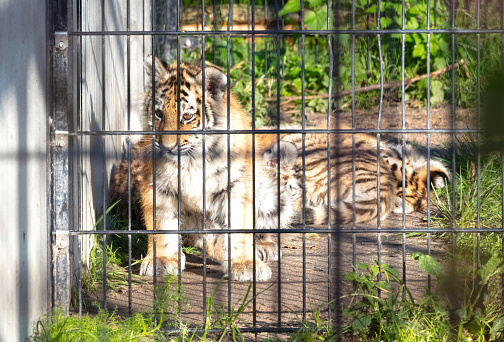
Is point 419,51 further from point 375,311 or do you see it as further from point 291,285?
point 375,311

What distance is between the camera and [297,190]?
192 inches

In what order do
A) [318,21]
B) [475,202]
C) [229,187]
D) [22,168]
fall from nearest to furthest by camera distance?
[22,168]
[229,187]
[475,202]
[318,21]

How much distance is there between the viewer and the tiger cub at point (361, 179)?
4.67 meters

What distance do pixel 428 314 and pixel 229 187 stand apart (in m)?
1.03

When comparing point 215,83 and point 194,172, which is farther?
point 194,172

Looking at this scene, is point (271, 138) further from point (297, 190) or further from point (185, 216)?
point (185, 216)

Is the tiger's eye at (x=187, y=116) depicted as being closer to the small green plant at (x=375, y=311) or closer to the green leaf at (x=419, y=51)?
the small green plant at (x=375, y=311)

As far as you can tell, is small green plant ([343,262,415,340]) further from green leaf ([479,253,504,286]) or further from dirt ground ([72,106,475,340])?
green leaf ([479,253,504,286])

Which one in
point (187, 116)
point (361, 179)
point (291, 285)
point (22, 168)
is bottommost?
point (291, 285)

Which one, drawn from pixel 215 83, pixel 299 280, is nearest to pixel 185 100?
pixel 215 83

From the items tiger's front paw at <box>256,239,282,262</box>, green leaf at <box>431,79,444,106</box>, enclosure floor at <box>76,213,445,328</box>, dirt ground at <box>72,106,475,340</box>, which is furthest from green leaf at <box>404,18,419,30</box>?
tiger's front paw at <box>256,239,282,262</box>

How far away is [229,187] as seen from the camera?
8.68 feet

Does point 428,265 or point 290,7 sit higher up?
point 290,7

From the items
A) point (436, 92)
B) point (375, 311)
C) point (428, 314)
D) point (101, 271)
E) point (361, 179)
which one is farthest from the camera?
point (436, 92)
